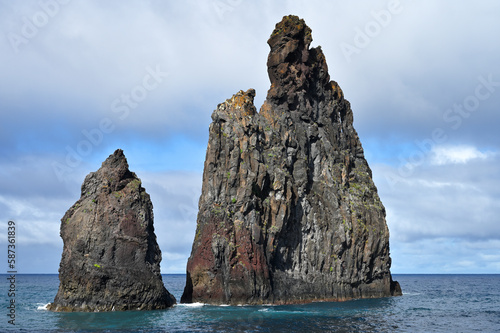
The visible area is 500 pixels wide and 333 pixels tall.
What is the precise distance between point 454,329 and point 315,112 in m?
42.9

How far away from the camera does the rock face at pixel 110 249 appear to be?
173 ft

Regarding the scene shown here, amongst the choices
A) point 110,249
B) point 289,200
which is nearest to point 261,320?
point 110,249

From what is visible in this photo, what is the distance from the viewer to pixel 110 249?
54031 mm

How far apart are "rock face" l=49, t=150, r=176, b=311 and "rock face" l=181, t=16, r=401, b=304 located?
30.2ft

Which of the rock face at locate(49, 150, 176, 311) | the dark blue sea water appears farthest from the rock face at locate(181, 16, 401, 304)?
the rock face at locate(49, 150, 176, 311)

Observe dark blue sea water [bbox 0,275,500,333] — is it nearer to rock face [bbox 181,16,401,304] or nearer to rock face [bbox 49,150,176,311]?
rock face [bbox 49,150,176,311]

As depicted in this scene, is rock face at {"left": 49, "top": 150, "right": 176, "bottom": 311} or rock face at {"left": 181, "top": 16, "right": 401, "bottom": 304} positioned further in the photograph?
rock face at {"left": 181, "top": 16, "right": 401, "bottom": 304}

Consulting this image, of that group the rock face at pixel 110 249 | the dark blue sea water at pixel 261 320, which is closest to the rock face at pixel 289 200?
the dark blue sea water at pixel 261 320

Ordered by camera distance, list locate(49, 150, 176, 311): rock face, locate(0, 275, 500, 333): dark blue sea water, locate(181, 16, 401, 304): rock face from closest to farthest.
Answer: locate(0, 275, 500, 333): dark blue sea water → locate(49, 150, 176, 311): rock face → locate(181, 16, 401, 304): rock face

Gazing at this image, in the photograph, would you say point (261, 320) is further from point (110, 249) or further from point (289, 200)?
point (289, 200)

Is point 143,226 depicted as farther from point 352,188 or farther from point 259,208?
point 352,188

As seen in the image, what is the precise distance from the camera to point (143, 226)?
5638 cm

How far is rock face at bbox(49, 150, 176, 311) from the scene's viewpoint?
52.8m

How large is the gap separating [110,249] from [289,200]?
25.4 m
